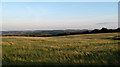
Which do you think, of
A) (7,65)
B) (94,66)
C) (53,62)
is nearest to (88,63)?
(94,66)

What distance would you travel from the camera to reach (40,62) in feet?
12.2

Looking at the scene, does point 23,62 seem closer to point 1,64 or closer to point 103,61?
point 1,64

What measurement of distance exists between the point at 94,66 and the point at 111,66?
0.44m

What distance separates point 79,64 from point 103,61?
2.30ft

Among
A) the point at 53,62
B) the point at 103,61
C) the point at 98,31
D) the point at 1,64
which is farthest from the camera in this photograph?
the point at 98,31

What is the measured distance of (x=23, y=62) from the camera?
152 inches

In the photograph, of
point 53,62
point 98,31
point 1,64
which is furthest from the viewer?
point 98,31

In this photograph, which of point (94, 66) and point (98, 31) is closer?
point (94, 66)

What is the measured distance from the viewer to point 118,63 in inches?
122

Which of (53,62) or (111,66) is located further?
(53,62)

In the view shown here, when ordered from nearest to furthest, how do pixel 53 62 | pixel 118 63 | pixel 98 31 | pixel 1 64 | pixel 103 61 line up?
pixel 118 63
pixel 103 61
pixel 53 62
pixel 1 64
pixel 98 31

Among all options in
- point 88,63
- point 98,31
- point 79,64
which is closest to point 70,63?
point 79,64

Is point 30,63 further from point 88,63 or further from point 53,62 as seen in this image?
point 88,63

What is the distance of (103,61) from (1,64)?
3.29 metres
